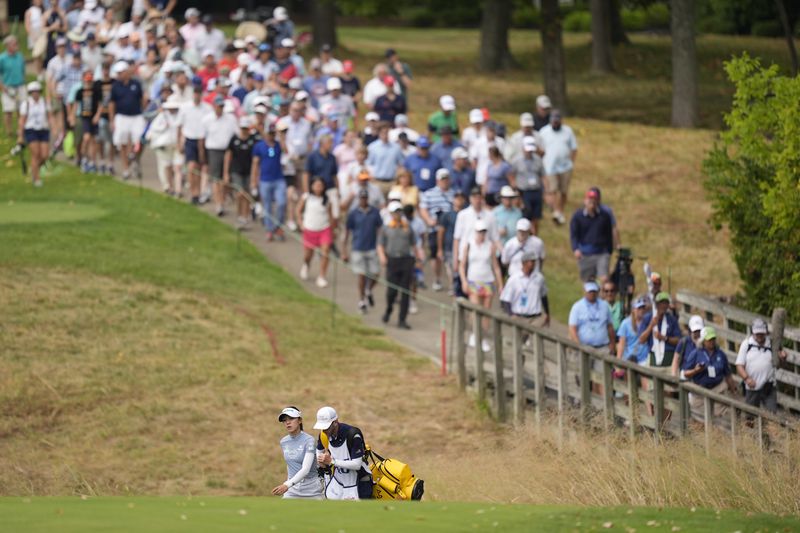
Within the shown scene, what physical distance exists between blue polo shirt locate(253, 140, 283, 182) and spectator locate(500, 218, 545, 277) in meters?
5.48

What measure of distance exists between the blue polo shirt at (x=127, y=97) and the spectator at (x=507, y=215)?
7.99 m

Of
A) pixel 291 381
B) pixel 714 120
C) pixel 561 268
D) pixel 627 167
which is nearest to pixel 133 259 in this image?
pixel 291 381

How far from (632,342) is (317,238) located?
700 centimetres

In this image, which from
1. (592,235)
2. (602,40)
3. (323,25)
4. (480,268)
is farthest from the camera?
(602,40)

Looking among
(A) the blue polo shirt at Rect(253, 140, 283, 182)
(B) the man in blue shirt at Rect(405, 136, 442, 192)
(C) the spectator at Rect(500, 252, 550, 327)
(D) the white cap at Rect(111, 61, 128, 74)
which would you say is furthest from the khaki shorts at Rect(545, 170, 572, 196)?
(C) the spectator at Rect(500, 252, 550, 327)

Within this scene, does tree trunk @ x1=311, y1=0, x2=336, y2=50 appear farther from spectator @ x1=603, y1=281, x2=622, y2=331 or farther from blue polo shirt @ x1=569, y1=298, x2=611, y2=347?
blue polo shirt @ x1=569, y1=298, x2=611, y2=347

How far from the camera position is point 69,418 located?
68.0 ft

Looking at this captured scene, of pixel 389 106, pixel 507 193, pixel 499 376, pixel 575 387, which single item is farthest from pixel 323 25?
pixel 575 387

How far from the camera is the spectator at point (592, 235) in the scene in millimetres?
23844

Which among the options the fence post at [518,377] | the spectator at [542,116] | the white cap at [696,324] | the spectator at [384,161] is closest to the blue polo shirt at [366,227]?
the spectator at [384,161]

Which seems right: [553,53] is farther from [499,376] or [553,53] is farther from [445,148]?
[499,376]

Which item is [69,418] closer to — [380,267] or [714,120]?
[380,267]

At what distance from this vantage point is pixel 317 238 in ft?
85.7

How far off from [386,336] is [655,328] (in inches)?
216
